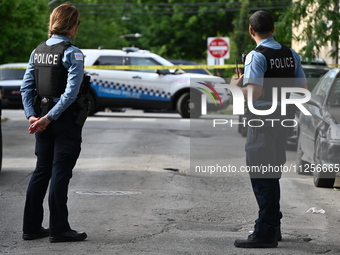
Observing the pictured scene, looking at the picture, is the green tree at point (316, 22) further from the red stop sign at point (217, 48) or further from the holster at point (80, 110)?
the red stop sign at point (217, 48)

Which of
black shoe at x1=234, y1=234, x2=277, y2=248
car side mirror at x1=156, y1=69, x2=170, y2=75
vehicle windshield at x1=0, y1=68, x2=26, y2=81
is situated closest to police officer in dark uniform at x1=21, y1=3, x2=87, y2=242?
black shoe at x1=234, y1=234, x2=277, y2=248

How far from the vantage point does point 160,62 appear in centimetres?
2506

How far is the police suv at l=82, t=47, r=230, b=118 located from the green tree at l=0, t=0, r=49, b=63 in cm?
217

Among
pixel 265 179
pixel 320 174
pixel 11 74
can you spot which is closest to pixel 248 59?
pixel 265 179

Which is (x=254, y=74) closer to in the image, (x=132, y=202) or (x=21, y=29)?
(x=132, y=202)

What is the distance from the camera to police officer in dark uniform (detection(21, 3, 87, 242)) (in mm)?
7012

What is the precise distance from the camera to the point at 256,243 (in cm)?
691

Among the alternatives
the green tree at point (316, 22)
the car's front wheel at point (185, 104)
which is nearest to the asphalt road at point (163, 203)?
the green tree at point (316, 22)

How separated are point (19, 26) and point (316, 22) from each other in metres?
11.3

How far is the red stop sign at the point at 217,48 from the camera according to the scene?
123 ft

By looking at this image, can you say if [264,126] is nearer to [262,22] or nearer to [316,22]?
[262,22]

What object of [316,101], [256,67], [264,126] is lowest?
[316,101]

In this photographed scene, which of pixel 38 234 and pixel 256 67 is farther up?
pixel 256 67

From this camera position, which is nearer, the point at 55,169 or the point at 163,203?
the point at 55,169
